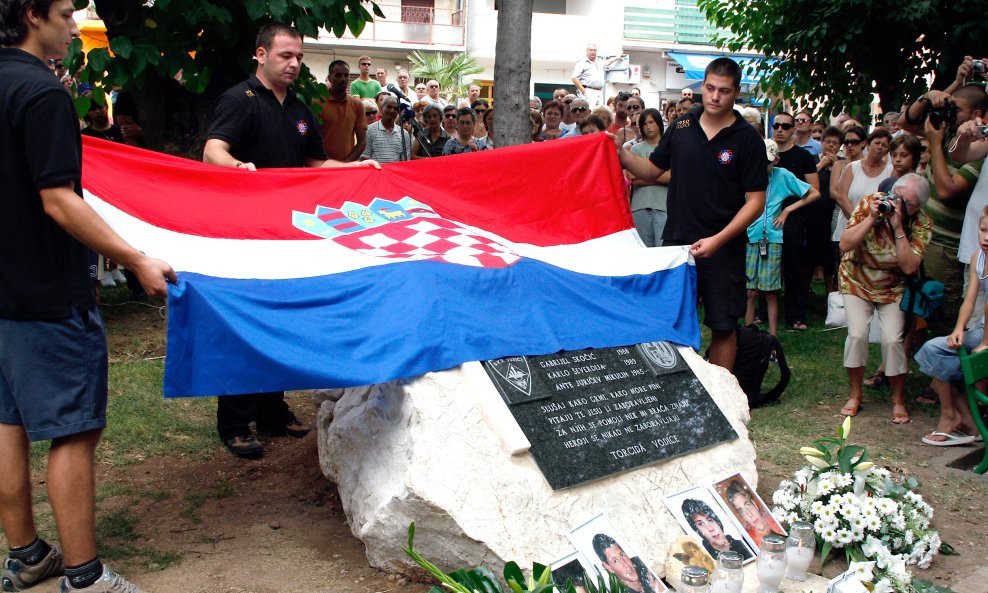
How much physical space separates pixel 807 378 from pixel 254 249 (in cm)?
445

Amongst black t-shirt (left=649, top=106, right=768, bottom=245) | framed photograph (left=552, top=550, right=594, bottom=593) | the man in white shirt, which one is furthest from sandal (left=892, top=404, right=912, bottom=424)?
the man in white shirt

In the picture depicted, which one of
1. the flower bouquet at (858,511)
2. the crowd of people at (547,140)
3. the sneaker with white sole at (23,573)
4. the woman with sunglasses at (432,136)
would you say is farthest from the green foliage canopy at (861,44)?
the sneaker with white sole at (23,573)

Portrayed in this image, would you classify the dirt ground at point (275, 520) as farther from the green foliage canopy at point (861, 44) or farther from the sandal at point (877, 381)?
the green foliage canopy at point (861, 44)

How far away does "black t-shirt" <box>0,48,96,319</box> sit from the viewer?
3047mm

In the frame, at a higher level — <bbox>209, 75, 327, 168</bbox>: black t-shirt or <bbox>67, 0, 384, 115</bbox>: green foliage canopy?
<bbox>67, 0, 384, 115</bbox>: green foliage canopy

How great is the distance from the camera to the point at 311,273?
13.2 feet

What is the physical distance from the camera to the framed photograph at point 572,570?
10.6 ft

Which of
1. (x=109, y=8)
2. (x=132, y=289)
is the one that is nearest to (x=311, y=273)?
(x=109, y=8)

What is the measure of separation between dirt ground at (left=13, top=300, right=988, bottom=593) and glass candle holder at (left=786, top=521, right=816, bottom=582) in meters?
→ 0.31

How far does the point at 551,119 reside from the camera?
10.2 meters

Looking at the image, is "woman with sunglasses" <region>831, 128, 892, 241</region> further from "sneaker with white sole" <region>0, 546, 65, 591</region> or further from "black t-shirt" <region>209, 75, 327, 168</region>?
"sneaker with white sole" <region>0, 546, 65, 591</region>

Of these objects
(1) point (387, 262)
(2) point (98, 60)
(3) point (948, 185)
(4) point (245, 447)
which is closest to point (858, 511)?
(1) point (387, 262)

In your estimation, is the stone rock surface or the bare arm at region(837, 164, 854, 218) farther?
the bare arm at region(837, 164, 854, 218)

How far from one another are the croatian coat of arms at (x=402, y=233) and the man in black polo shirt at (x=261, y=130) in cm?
37
